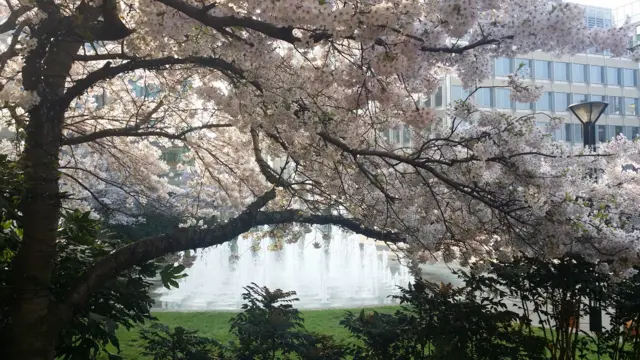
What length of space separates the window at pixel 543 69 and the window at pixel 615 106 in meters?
4.60

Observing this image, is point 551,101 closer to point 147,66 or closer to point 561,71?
point 561,71

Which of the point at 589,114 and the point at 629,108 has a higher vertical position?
the point at 629,108

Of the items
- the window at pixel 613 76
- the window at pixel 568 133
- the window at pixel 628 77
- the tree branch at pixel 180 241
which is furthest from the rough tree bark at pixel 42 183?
the window at pixel 628 77

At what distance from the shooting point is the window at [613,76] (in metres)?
30.1

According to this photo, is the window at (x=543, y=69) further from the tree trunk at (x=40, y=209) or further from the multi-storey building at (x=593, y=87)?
the tree trunk at (x=40, y=209)

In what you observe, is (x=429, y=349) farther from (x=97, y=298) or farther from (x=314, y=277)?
(x=314, y=277)

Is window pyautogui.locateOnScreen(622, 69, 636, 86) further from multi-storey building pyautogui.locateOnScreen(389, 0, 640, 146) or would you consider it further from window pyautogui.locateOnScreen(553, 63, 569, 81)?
window pyautogui.locateOnScreen(553, 63, 569, 81)

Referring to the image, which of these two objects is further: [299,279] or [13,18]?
[299,279]

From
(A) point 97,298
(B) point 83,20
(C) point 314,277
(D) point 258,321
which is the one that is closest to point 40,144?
(B) point 83,20

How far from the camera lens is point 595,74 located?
2992 cm

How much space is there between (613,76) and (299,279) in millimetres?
25840

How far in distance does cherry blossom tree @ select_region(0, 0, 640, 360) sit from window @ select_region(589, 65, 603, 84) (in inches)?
1120

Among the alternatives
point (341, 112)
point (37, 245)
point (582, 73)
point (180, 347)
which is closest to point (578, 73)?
point (582, 73)

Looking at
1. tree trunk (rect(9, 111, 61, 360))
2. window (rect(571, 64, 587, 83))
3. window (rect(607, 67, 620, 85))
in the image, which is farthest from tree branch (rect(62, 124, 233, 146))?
window (rect(607, 67, 620, 85))
